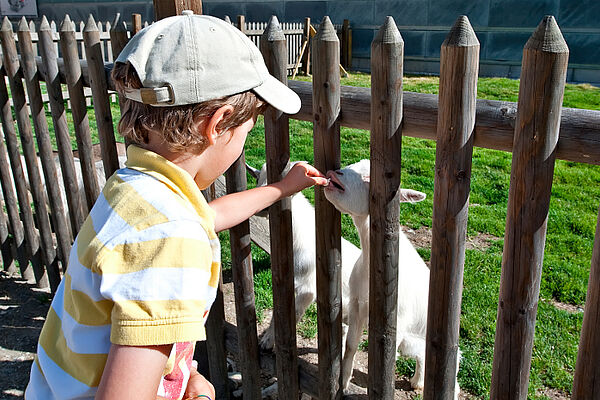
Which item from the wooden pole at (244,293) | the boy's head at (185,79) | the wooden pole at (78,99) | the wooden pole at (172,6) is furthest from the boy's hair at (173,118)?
the wooden pole at (78,99)

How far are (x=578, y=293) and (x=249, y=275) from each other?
2543mm

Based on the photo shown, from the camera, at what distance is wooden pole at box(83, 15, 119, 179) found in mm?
3046

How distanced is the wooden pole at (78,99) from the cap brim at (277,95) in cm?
194

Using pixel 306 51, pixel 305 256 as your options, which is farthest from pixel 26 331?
pixel 306 51

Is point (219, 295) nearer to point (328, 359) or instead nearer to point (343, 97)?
point (328, 359)

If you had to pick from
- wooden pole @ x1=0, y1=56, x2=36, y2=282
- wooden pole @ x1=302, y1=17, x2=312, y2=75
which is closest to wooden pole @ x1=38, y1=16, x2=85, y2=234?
wooden pole @ x1=0, y1=56, x2=36, y2=282

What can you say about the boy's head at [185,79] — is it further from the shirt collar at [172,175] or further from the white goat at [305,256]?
the white goat at [305,256]

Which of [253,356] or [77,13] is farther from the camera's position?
[77,13]

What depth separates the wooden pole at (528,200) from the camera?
1.57 meters

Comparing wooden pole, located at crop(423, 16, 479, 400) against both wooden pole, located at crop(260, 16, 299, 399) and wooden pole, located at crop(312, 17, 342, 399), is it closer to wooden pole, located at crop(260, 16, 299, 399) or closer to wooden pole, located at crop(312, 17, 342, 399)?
wooden pole, located at crop(312, 17, 342, 399)

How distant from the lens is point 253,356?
10.1 ft

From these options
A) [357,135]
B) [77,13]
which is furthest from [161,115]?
[77,13]

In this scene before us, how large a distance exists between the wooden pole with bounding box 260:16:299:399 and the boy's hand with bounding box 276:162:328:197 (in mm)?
227

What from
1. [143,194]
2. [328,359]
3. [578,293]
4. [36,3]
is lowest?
[578,293]
